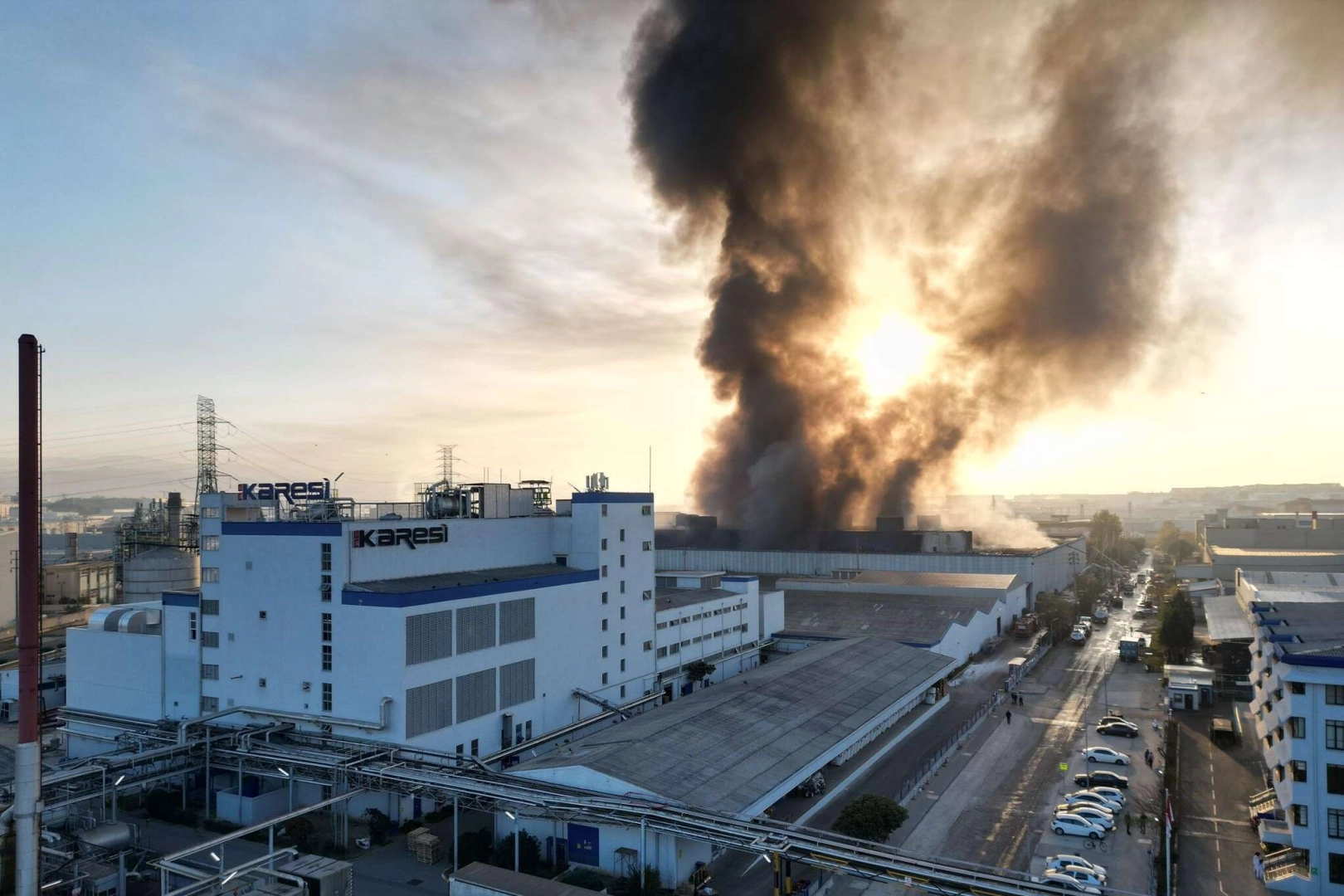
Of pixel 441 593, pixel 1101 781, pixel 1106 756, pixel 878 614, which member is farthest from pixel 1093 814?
pixel 878 614

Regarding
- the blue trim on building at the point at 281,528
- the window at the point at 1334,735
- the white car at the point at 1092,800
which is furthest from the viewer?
the blue trim on building at the point at 281,528

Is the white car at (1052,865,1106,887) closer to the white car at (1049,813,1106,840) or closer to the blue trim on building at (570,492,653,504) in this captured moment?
the white car at (1049,813,1106,840)

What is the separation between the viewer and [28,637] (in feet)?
79.5

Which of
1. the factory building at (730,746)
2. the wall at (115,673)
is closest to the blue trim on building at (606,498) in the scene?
the factory building at (730,746)

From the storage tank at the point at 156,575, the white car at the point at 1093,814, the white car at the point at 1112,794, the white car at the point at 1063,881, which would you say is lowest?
the white car at the point at 1112,794

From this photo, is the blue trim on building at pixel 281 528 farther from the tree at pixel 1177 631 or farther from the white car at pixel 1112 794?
the tree at pixel 1177 631

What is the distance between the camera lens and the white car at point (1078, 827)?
30.4 meters

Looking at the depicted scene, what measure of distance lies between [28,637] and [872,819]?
2584 cm

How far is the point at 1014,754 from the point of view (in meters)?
40.8

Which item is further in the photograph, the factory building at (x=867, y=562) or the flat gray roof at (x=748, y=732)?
the factory building at (x=867, y=562)

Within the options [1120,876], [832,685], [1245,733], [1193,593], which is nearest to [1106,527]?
[1193,593]

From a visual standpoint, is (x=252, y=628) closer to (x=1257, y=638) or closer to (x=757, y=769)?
(x=757, y=769)

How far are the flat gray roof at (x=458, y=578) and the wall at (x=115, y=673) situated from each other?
40.0ft

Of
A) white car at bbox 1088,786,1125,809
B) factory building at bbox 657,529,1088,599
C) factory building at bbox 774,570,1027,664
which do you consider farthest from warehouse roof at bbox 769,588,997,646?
white car at bbox 1088,786,1125,809
